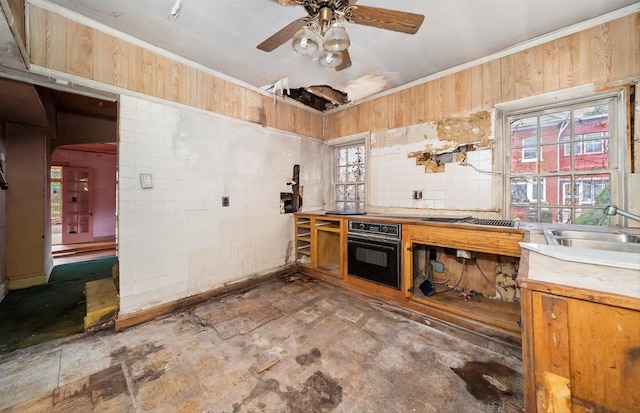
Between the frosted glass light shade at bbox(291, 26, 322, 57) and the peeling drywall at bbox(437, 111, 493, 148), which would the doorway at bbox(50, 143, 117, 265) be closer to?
the frosted glass light shade at bbox(291, 26, 322, 57)

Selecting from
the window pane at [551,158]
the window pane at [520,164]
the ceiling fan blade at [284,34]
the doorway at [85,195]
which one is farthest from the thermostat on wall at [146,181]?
the doorway at [85,195]

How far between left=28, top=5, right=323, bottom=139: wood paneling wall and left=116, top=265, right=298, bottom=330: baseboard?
212cm

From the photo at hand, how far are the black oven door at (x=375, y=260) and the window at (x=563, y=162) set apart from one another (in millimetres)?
1351

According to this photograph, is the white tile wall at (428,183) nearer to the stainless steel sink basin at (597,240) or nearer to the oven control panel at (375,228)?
the oven control panel at (375,228)

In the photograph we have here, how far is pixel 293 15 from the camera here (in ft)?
6.25

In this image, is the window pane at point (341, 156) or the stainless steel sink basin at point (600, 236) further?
the window pane at point (341, 156)

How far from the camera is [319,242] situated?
348cm

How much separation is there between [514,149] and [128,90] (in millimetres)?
3906

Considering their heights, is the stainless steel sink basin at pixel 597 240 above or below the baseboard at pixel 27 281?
above

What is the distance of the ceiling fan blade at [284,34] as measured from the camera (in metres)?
1.54

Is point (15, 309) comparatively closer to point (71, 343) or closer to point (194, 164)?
point (71, 343)

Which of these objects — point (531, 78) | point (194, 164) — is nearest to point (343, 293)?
point (194, 164)

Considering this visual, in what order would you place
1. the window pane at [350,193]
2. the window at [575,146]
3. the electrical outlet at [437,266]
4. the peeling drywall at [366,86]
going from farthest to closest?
the window pane at [350,193] < the peeling drywall at [366,86] < the electrical outlet at [437,266] < the window at [575,146]

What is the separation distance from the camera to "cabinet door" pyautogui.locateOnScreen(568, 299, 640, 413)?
66 centimetres
